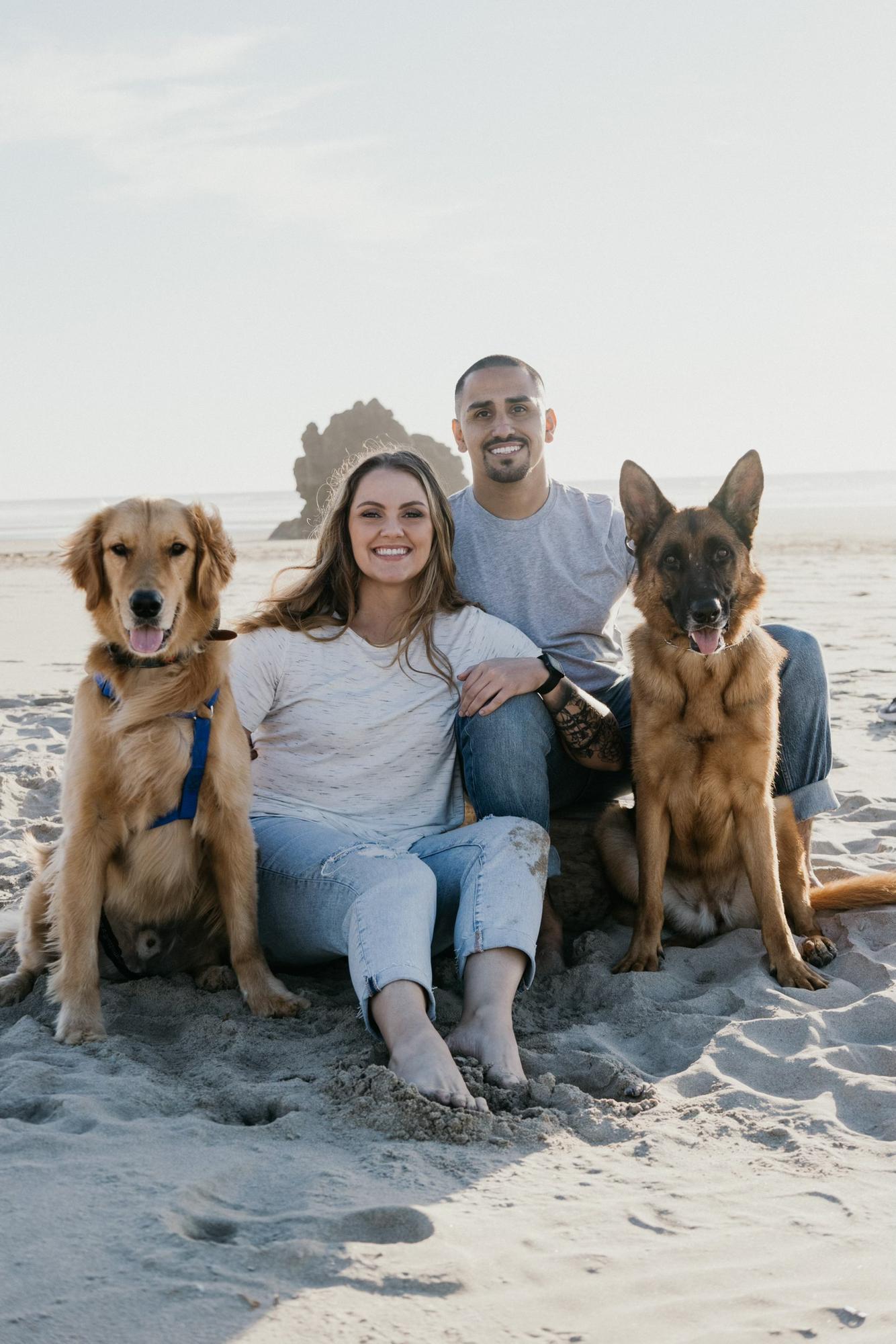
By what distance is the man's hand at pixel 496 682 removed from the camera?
3.15 metres

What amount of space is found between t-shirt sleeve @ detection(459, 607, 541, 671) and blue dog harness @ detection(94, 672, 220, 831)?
860 mm

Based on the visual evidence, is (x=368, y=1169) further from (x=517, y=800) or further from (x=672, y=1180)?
(x=517, y=800)

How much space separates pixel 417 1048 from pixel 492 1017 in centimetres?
26

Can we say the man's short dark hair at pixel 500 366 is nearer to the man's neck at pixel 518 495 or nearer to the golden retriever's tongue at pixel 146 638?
the man's neck at pixel 518 495

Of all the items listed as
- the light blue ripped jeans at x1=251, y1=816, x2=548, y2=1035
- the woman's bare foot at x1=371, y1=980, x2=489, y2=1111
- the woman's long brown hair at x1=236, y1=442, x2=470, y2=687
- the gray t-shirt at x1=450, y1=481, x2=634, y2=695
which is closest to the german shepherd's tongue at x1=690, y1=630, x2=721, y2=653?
the gray t-shirt at x1=450, y1=481, x2=634, y2=695

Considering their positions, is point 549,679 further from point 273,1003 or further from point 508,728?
point 273,1003

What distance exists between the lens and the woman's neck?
10.9 feet

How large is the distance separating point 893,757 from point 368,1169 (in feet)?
14.2

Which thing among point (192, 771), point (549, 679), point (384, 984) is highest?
point (549, 679)

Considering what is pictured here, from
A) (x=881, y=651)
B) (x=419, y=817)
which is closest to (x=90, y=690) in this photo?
(x=419, y=817)

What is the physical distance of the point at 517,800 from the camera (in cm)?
318

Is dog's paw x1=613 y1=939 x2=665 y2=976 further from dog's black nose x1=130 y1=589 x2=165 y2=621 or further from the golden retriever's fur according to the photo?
dog's black nose x1=130 y1=589 x2=165 y2=621

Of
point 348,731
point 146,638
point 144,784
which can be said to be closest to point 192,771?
point 144,784

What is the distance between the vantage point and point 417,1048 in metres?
2.29
